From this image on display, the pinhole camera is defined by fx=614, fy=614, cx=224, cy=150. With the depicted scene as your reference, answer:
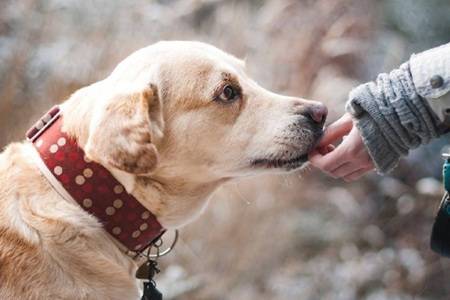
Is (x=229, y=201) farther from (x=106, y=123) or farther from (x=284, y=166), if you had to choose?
(x=106, y=123)

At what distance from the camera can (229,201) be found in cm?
239

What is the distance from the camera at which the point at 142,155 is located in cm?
125

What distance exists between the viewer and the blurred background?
89.5 inches

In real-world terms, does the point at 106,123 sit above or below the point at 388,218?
above

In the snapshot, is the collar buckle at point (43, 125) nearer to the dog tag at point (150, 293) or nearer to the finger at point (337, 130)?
the dog tag at point (150, 293)

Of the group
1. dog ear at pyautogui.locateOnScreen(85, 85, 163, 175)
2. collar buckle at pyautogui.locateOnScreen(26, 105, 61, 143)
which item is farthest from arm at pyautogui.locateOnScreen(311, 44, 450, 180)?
collar buckle at pyautogui.locateOnScreen(26, 105, 61, 143)

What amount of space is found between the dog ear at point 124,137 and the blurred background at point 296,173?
1060mm

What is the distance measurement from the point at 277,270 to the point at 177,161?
109 centimetres

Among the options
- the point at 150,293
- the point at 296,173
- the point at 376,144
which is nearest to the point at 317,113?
the point at 376,144

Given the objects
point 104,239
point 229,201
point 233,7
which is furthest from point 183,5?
point 104,239

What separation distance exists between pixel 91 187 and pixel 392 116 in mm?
A: 646

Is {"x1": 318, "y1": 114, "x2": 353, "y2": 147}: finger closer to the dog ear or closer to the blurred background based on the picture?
the dog ear

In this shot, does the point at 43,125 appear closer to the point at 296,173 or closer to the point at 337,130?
the point at 337,130

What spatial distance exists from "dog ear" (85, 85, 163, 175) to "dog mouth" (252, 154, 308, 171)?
0.29 meters
